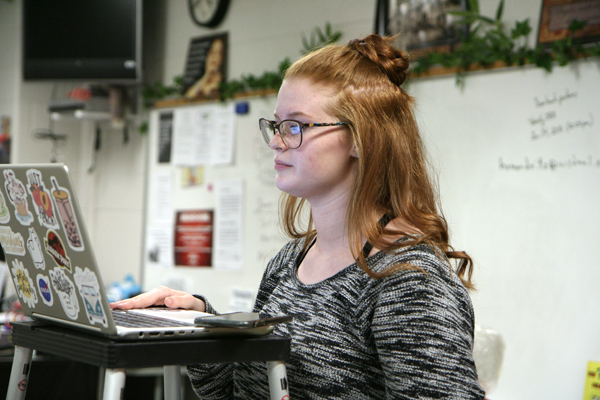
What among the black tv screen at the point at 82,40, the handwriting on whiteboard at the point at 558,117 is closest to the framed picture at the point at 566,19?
the handwriting on whiteboard at the point at 558,117

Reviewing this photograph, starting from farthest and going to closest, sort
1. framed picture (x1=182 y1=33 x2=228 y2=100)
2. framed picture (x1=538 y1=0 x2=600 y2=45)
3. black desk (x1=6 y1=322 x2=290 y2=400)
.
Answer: framed picture (x1=182 y1=33 x2=228 y2=100) < framed picture (x1=538 y1=0 x2=600 y2=45) < black desk (x1=6 y1=322 x2=290 y2=400)

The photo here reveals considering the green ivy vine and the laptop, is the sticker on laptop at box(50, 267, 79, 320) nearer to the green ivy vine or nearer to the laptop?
the laptop

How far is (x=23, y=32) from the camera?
3.38 metres

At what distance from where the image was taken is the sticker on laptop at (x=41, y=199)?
70cm

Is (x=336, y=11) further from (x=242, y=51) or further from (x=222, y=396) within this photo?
(x=222, y=396)

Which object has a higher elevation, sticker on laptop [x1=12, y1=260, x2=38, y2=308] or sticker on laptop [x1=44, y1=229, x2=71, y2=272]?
sticker on laptop [x1=44, y1=229, x2=71, y2=272]

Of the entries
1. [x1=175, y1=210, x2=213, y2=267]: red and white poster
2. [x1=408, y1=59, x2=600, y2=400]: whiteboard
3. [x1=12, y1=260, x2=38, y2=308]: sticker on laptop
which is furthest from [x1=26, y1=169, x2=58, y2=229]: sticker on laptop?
[x1=175, y1=210, x2=213, y2=267]: red and white poster

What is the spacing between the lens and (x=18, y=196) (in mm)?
741

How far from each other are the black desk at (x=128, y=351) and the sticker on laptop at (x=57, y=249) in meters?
0.08

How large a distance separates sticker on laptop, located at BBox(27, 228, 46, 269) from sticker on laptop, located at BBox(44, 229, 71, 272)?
2cm

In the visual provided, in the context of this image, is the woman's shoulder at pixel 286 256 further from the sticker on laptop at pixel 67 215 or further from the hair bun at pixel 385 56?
the sticker on laptop at pixel 67 215

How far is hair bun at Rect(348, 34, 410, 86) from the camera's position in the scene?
1.02 meters

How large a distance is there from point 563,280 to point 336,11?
146 centimetres

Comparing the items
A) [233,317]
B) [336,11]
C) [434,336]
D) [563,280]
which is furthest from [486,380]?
[336,11]
